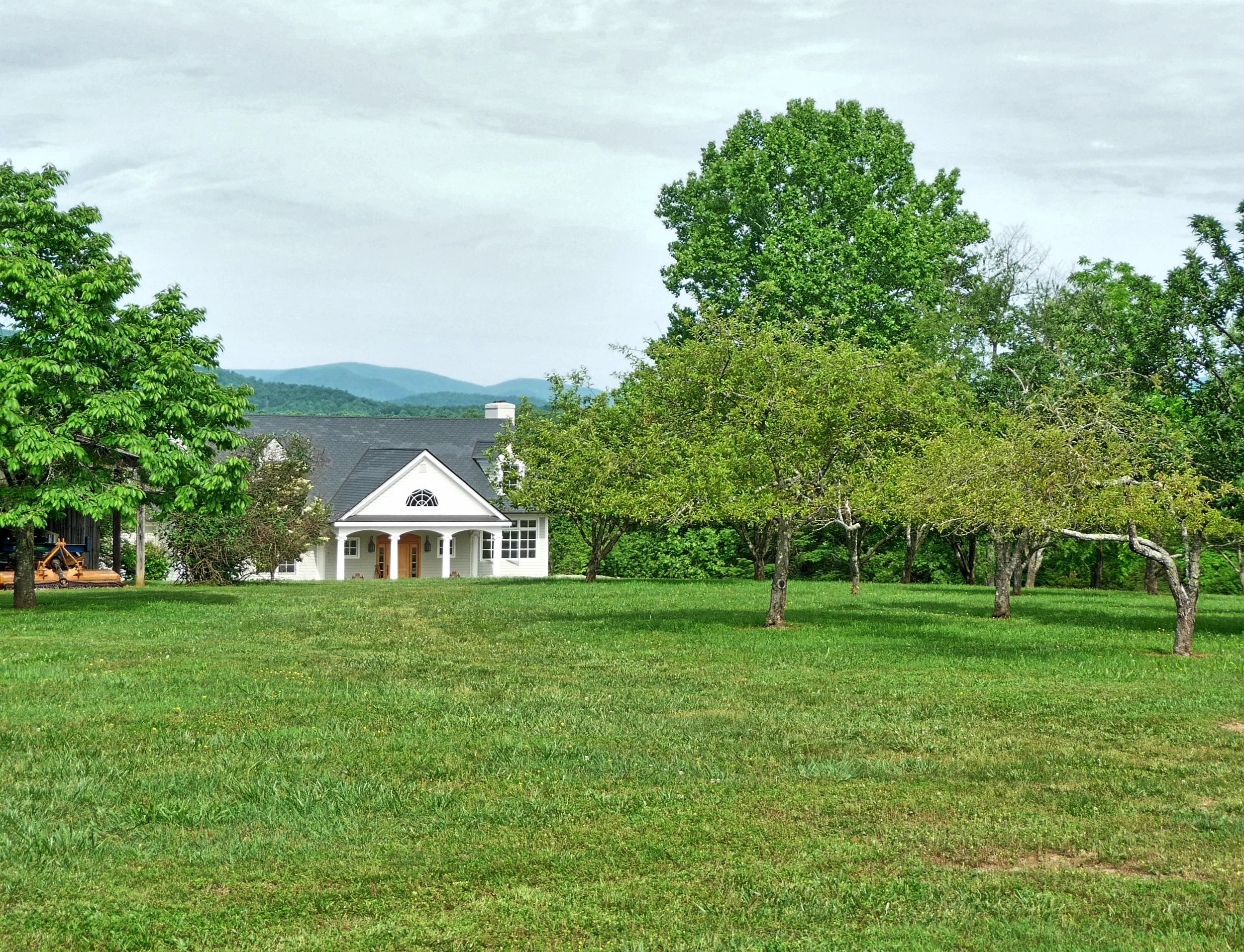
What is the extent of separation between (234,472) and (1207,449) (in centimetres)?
2003

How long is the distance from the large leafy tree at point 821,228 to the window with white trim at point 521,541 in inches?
485

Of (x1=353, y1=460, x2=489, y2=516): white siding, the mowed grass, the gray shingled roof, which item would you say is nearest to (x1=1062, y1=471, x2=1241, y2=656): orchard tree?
the mowed grass

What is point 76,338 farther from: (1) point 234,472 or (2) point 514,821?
(2) point 514,821

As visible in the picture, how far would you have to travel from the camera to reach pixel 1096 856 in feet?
27.4

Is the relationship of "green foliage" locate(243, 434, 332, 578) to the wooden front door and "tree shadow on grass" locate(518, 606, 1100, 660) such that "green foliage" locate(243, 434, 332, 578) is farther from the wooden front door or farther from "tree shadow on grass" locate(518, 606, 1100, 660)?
"tree shadow on grass" locate(518, 606, 1100, 660)

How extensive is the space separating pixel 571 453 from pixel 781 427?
1872 centimetres

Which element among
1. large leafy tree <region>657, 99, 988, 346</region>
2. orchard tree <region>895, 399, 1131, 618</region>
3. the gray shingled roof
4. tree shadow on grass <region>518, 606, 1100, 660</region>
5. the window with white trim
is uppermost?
large leafy tree <region>657, 99, 988, 346</region>

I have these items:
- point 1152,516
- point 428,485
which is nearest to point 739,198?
point 428,485

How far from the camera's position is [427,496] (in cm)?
5362

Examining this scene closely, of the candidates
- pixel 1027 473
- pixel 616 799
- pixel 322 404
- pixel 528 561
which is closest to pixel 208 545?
pixel 528 561

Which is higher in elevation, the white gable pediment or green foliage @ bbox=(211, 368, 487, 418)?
green foliage @ bbox=(211, 368, 487, 418)

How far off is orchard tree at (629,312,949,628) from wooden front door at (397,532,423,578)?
32386mm

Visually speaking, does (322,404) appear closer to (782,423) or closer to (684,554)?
(684,554)

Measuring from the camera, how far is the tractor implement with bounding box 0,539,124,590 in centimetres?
3834
